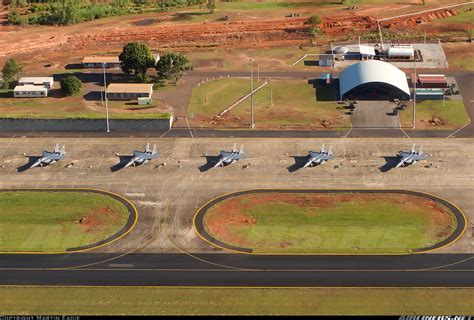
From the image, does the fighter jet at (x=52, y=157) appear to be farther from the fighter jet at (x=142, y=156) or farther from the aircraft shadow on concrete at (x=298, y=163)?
the aircraft shadow on concrete at (x=298, y=163)

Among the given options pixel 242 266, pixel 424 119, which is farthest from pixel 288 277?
pixel 424 119

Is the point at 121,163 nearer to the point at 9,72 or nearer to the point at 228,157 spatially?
the point at 228,157

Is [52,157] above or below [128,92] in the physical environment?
below

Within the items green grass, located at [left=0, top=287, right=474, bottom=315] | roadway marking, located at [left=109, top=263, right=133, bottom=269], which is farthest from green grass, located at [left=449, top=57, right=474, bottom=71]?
roadway marking, located at [left=109, top=263, right=133, bottom=269]

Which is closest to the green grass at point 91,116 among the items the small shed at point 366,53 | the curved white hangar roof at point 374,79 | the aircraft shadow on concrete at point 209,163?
the aircraft shadow on concrete at point 209,163

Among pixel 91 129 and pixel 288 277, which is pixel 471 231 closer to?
pixel 288 277

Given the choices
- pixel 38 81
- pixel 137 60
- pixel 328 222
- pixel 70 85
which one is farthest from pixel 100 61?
pixel 328 222
